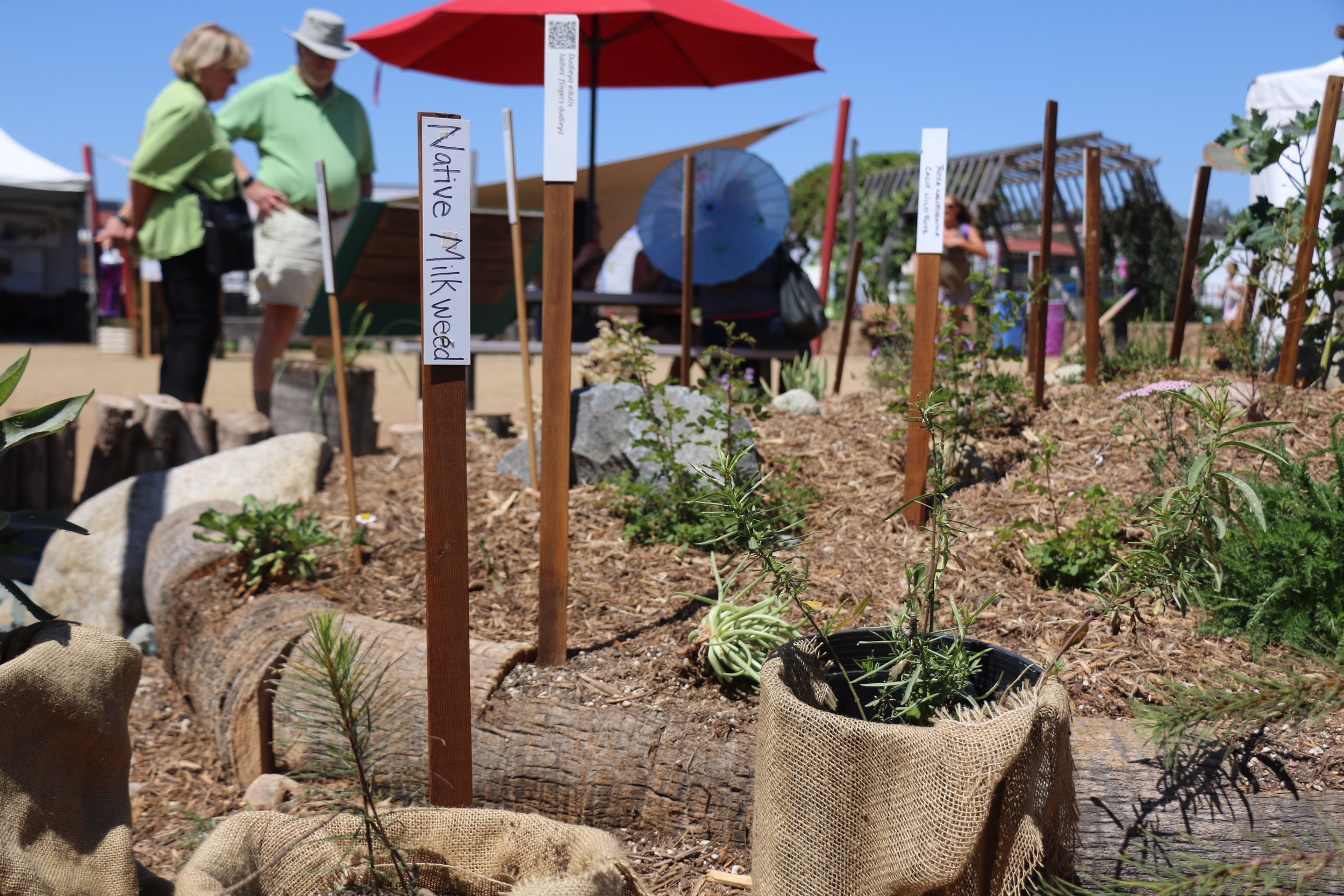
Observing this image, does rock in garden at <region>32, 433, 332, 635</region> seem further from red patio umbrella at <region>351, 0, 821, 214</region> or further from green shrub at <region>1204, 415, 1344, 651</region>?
green shrub at <region>1204, 415, 1344, 651</region>

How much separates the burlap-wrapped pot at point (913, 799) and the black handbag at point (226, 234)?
3.76 m

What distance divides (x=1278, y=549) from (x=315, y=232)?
13.7 ft

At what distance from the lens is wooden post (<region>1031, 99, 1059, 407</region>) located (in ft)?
11.2

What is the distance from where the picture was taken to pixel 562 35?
7.85ft

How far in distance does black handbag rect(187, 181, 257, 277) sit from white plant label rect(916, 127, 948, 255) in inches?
123

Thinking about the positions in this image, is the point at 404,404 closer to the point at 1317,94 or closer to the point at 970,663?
the point at 1317,94

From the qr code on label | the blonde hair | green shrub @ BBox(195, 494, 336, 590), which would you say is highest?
the blonde hair

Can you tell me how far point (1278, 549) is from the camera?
2.14 m

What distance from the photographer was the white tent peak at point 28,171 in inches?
435

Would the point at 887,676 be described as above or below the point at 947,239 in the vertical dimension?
below

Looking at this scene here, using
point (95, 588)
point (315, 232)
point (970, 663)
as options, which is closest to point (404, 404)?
point (315, 232)

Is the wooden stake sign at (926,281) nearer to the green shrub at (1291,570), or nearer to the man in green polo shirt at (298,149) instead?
the green shrub at (1291,570)

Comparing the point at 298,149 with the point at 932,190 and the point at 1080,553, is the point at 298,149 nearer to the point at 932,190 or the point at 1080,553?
the point at 932,190

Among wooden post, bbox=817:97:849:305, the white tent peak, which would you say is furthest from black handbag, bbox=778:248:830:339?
the white tent peak
